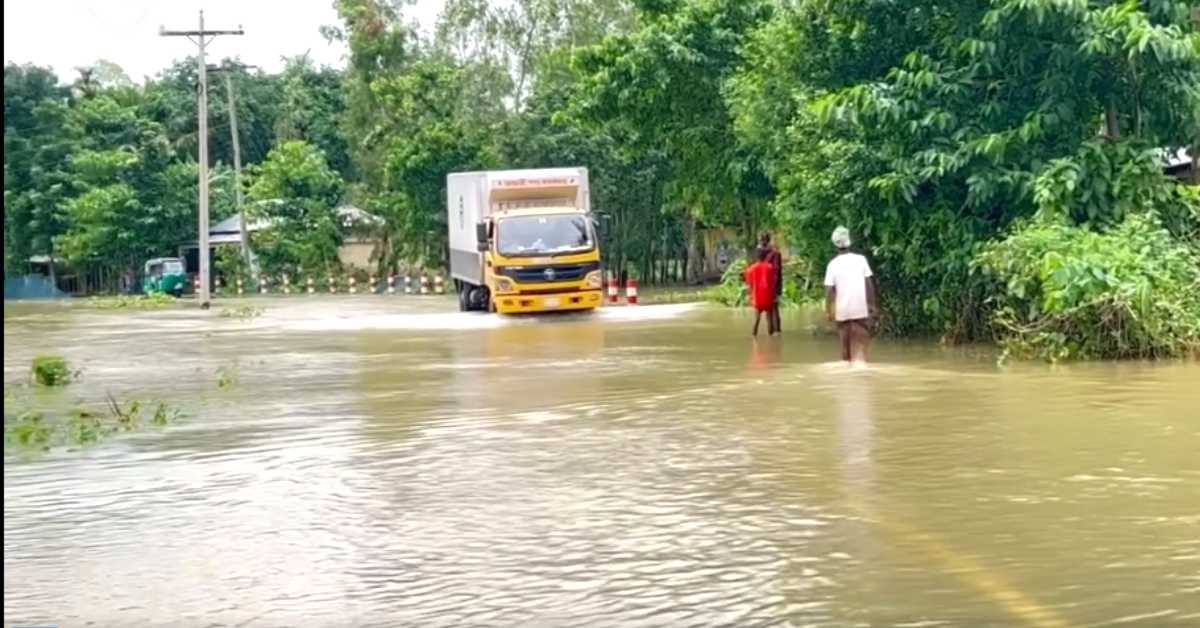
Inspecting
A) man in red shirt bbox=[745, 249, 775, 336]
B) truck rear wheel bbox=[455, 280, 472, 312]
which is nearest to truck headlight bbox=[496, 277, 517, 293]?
truck rear wheel bbox=[455, 280, 472, 312]

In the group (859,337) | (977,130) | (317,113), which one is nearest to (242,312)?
(977,130)

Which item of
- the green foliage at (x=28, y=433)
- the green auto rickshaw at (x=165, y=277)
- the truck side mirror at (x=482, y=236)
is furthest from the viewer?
the green auto rickshaw at (x=165, y=277)

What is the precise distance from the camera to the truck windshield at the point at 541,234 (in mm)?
30156

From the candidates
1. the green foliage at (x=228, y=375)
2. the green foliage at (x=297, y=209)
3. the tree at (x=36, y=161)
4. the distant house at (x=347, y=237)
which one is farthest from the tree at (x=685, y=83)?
the tree at (x=36, y=161)

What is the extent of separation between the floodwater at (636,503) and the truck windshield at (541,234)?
42.4 feet

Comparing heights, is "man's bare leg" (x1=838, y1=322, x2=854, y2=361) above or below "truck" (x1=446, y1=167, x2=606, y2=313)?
below

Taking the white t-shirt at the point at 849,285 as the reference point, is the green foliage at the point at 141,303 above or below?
below

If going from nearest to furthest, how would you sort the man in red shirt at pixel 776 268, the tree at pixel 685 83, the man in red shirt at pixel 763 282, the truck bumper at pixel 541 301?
the man in red shirt at pixel 763 282
the man in red shirt at pixel 776 268
the truck bumper at pixel 541 301
the tree at pixel 685 83

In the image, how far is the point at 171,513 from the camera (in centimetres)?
888

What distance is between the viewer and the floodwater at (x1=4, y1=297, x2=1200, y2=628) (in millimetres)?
6496

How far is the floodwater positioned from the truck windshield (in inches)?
509

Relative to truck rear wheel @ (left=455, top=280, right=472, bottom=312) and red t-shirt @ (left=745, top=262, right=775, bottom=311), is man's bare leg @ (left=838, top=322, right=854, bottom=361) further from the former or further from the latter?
truck rear wheel @ (left=455, top=280, right=472, bottom=312)

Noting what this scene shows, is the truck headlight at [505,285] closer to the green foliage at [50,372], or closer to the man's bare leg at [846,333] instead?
the green foliage at [50,372]

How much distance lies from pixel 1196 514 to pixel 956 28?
13199 mm
